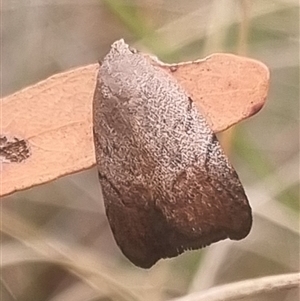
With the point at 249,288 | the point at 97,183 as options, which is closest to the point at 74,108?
the point at 97,183

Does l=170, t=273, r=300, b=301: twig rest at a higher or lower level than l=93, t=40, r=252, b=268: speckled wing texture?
lower

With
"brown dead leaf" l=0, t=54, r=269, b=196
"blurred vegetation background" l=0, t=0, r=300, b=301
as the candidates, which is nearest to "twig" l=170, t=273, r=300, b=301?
"blurred vegetation background" l=0, t=0, r=300, b=301

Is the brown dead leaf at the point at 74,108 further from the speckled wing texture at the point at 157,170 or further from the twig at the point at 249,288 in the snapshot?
the twig at the point at 249,288

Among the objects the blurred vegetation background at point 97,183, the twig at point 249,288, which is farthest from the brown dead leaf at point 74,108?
the twig at point 249,288

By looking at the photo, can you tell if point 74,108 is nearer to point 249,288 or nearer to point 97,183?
point 97,183

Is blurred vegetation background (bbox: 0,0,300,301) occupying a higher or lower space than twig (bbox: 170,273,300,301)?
higher

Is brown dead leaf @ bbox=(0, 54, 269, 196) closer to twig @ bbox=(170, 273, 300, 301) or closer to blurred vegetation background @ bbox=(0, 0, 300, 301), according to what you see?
blurred vegetation background @ bbox=(0, 0, 300, 301)
